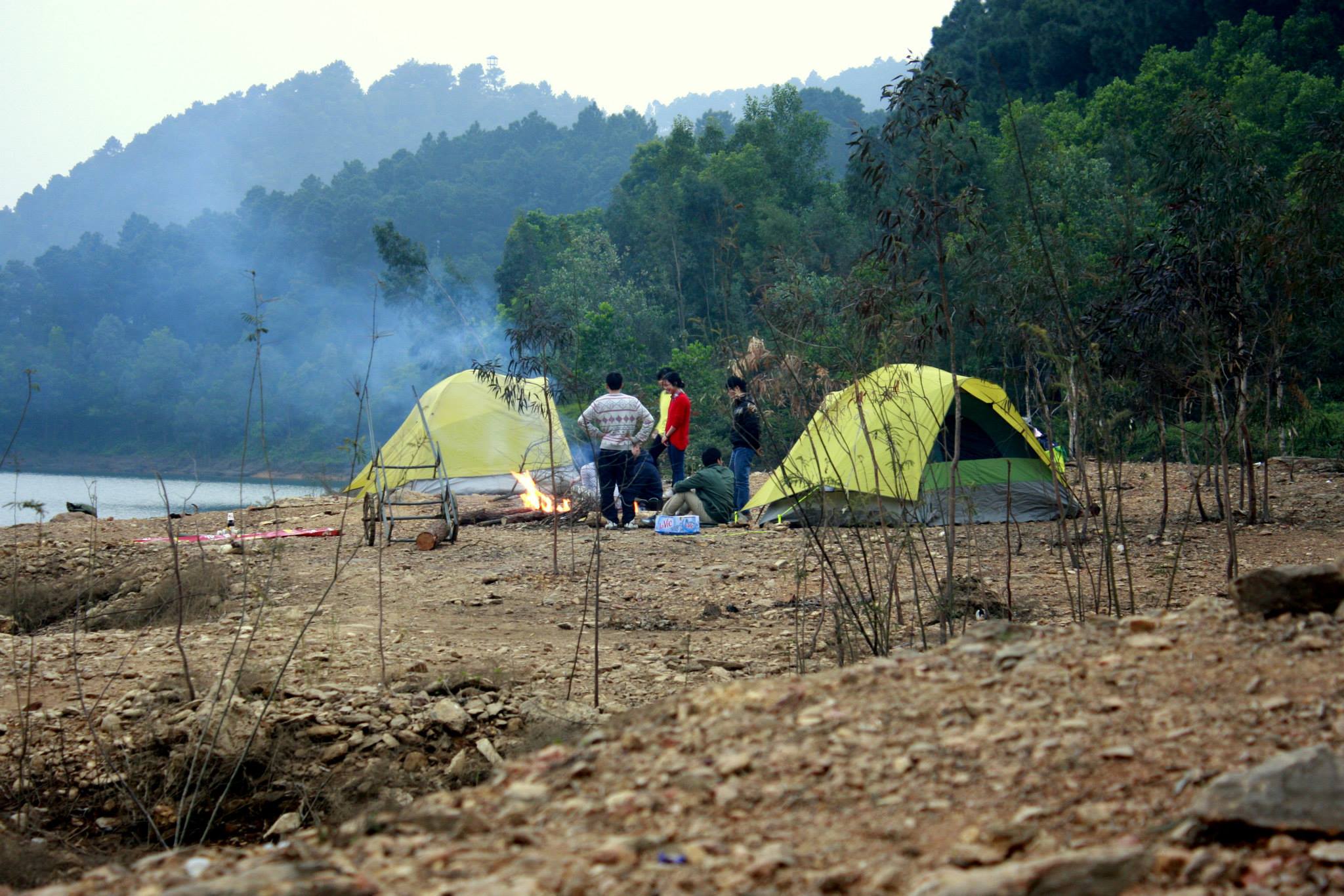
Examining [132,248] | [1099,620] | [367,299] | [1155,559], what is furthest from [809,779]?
[132,248]

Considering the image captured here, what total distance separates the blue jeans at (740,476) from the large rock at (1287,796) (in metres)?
8.31

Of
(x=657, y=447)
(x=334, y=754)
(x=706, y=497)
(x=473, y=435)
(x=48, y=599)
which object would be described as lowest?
(x=334, y=754)

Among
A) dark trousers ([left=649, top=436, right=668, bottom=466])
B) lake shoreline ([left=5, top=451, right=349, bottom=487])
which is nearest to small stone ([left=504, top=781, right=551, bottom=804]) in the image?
dark trousers ([left=649, top=436, right=668, bottom=466])

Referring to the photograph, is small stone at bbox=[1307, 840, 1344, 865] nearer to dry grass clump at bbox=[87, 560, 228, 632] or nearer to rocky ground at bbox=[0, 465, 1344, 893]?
rocky ground at bbox=[0, 465, 1344, 893]

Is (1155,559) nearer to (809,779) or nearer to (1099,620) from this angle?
(1099,620)

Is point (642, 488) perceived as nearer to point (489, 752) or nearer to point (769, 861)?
point (489, 752)

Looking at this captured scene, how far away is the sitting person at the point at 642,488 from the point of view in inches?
407

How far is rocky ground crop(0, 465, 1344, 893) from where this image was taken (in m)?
1.94

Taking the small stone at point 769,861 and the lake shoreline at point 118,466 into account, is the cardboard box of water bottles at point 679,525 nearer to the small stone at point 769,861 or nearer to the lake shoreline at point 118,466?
the small stone at point 769,861

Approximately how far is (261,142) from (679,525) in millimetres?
141645

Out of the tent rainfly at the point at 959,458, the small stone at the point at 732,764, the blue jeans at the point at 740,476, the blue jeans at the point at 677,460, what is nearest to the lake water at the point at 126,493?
the blue jeans at the point at 677,460

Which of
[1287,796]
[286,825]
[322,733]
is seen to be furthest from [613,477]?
[1287,796]

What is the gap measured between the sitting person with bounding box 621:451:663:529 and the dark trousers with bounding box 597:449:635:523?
25 mm

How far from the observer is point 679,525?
941cm
